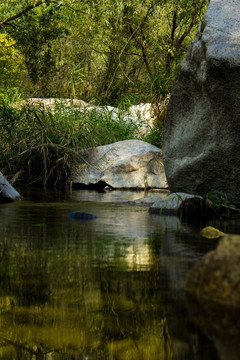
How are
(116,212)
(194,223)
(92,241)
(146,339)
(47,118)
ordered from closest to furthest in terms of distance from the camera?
(146,339)
(92,241)
(194,223)
(116,212)
(47,118)

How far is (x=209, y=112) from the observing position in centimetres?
559

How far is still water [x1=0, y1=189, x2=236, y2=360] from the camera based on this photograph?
1.52 m

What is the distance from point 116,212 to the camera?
5.02 meters

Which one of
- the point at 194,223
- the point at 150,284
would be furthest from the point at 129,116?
the point at 150,284

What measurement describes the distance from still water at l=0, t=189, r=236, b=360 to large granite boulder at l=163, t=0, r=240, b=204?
161 cm

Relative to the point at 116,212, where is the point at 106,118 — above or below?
above

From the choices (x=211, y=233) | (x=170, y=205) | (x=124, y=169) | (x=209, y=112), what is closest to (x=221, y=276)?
(x=211, y=233)

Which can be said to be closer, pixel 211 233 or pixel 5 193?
pixel 211 233

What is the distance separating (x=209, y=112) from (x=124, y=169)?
324cm

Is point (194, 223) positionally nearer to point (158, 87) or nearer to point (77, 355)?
point (77, 355)

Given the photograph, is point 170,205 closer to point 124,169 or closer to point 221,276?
point 221,276

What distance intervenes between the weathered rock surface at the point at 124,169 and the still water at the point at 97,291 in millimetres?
4389

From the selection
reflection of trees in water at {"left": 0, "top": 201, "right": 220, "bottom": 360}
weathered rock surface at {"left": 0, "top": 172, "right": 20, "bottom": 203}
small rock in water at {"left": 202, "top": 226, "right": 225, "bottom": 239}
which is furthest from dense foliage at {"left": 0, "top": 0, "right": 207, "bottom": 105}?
reflection of trees in water at {"left": 0, "top": 201, "right": 220, "bottom": 360}

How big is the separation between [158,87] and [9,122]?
12.5 feet
